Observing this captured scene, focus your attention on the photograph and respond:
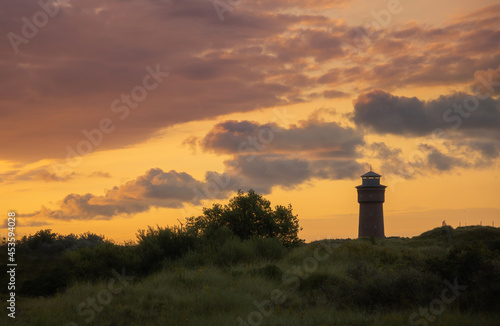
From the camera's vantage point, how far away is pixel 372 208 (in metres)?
61.2

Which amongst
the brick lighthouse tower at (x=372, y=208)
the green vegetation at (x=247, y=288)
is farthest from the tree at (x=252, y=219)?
the brick lighthouse tower at (x=372, y=208)

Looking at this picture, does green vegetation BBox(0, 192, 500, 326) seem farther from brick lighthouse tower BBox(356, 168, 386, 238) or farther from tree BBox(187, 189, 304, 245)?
brick lighthouse tower BBox(356, 168, 386, 238)

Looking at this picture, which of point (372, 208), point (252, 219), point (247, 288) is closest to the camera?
point (247, 288)

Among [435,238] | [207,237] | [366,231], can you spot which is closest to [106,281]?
[207,237]

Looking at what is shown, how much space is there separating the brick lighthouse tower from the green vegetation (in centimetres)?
3444

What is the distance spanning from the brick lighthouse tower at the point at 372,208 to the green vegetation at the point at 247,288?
34.4 meters

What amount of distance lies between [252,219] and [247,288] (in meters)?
13.7

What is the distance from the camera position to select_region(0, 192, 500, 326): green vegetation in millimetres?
15711

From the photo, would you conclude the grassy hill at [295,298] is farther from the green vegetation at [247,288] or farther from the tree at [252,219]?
the tree at [252,219]

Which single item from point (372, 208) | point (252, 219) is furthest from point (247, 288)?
point (372, 208)

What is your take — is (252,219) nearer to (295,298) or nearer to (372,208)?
(295,298)

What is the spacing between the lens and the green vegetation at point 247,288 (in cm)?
1571

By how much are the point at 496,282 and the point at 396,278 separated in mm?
3240

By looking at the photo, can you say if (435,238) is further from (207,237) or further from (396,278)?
(396,278)
